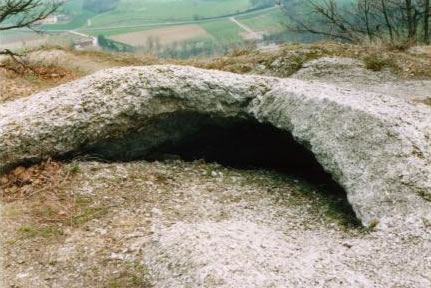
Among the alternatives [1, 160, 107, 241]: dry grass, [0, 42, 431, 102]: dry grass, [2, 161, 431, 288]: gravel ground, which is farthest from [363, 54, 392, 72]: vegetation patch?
[1, 160, 107, 241]: dry grass

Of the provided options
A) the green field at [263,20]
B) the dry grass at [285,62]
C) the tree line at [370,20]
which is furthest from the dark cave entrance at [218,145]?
the green field at [263,20]

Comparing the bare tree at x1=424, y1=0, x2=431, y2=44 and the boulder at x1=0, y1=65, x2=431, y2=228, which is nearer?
the boulder at x1=0, y1=65, x2=431, y2=228

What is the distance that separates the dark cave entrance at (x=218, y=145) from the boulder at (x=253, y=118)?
41 mm

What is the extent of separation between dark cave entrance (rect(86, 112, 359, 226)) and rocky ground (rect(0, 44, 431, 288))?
401 millimetres

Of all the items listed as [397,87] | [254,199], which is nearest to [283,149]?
[254,199]

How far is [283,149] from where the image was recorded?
10078mm

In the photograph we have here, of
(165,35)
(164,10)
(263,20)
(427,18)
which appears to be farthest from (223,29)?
(427,18)

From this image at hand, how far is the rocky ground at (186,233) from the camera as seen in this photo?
6.02 metres

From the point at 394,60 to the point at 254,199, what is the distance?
8540 mm

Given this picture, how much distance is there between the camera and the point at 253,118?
9523 millimetres

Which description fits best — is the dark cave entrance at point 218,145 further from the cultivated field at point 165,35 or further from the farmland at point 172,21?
the cultivated field at point 165,35

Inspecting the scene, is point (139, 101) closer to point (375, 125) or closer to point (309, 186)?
point (309, 186)

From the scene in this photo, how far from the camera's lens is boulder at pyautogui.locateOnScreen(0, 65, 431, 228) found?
7.10 metres

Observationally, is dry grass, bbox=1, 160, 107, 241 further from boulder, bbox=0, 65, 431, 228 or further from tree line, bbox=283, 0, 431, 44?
tree line, bbox=283, 0, 431, 44
